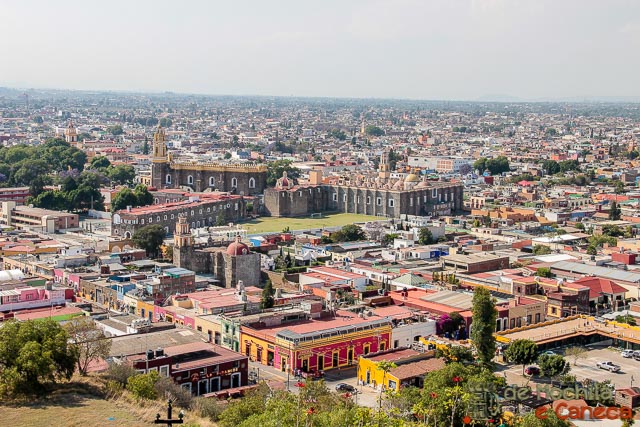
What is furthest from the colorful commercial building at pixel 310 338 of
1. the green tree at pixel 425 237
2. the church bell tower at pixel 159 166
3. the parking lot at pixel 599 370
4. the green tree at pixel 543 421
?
the church bell tower at pixel 159 166

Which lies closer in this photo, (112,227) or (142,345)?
(142,345)

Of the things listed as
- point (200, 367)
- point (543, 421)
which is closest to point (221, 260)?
point (200, 367)

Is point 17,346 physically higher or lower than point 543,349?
higher

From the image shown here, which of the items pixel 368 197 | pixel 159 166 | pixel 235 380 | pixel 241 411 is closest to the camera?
pixel 241 411

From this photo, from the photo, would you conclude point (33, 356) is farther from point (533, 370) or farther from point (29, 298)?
point (533, 370)

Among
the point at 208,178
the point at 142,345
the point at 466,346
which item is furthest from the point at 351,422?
the point at 208,178

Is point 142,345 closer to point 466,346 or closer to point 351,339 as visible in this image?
point 351,339

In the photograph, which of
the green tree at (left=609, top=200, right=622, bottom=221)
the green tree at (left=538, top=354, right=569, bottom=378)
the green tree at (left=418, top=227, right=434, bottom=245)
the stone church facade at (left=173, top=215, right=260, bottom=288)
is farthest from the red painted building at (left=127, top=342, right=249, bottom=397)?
the green tree at (left=609, top=200, right=622, bottom=221)

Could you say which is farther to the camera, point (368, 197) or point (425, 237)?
point (368, 197)
